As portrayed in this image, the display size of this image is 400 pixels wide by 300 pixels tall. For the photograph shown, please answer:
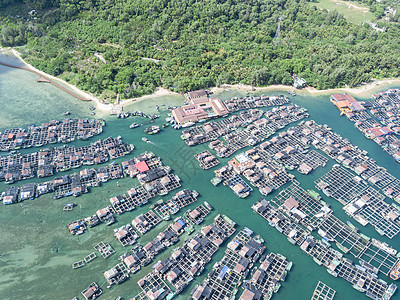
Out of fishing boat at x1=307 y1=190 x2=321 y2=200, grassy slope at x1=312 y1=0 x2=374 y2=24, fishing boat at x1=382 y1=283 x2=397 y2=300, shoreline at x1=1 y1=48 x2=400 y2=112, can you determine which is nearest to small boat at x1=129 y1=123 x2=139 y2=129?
shoreline at x1=1 y1=48 x2=400 y2=112

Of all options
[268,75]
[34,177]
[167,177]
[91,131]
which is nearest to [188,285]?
[167,177]

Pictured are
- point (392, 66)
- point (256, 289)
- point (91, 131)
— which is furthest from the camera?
point (392, 66)

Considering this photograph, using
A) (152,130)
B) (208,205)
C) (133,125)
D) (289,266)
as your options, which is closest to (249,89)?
(152,130)

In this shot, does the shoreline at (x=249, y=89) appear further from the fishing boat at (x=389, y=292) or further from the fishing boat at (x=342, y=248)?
the fishing boat at (x=389, y=292)

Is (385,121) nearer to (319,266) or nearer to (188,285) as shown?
(319,266)

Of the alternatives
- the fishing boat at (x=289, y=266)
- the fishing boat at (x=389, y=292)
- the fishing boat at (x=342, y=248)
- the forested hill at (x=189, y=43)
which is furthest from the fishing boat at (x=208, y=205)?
the forested hill at (x=189, y=43)
